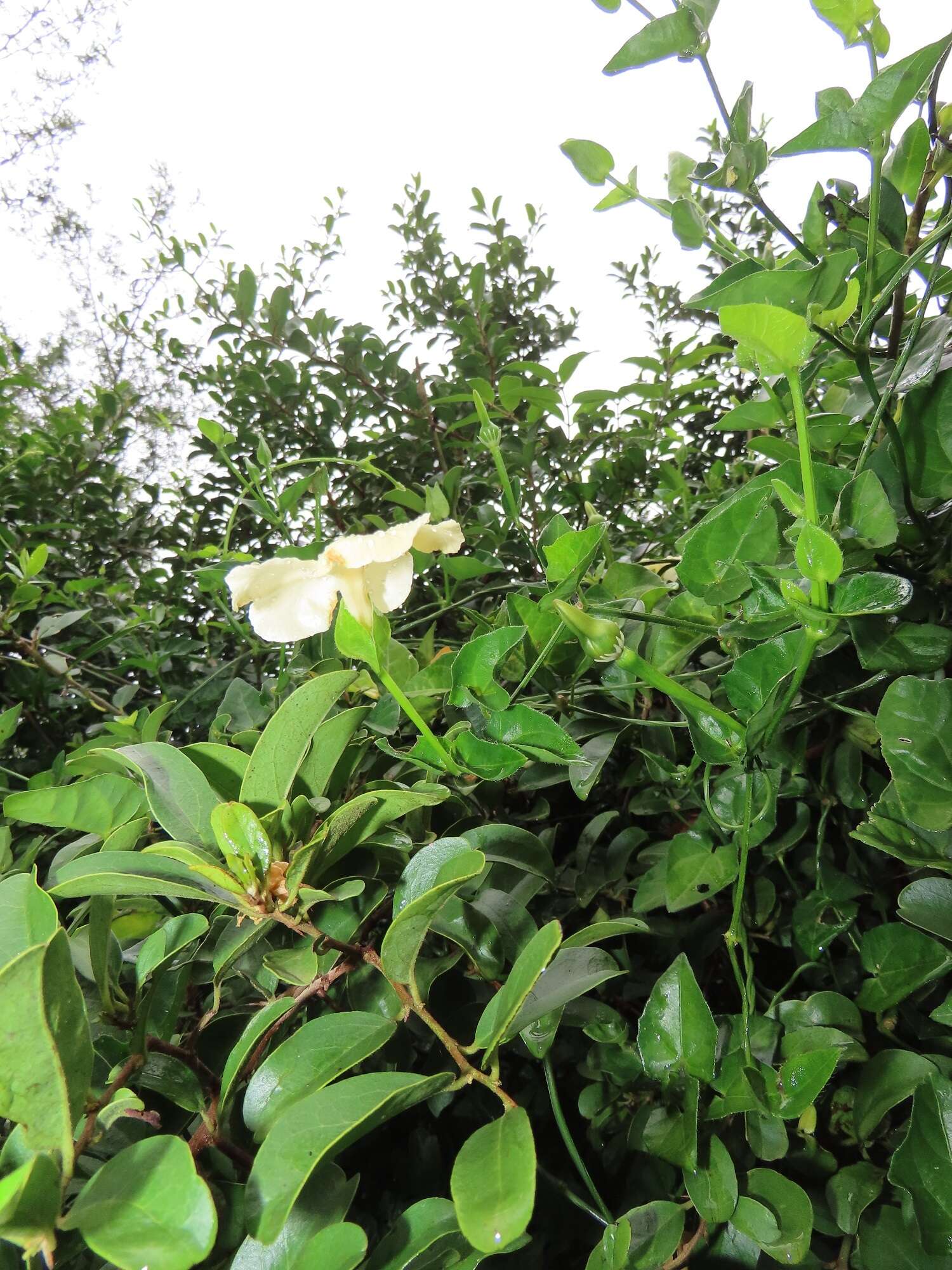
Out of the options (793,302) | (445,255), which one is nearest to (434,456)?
(445,255)

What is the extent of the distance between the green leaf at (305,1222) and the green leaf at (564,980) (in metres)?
0.08

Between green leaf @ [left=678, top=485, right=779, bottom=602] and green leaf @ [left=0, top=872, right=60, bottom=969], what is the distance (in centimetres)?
27

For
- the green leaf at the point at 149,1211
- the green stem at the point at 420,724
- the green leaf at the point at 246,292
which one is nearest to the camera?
the green leaf at the point at 149,1211

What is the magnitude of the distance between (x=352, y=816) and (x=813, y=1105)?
0.81ft

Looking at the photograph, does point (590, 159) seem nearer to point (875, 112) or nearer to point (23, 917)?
point (875, 112)

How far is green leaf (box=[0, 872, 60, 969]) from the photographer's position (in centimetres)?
23

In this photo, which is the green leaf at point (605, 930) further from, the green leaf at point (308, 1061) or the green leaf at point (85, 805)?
the green leaf at point (85, 805)

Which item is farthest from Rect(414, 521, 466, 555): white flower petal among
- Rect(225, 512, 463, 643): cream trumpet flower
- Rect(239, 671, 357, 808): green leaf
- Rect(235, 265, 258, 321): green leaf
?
Rect(235, 265, 258, 321): green leaf

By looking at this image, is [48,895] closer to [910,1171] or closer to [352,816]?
[352,816]

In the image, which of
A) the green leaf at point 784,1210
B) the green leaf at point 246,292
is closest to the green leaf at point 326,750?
the green leaf at point 784,1210

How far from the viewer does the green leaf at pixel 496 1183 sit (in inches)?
7.1

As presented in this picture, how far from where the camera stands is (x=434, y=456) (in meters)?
0.88

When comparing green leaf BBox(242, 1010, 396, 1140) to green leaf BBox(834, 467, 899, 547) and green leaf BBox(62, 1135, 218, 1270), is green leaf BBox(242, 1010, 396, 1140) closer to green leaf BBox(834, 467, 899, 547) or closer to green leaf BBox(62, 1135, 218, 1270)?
green leaf BBox(62, 1135, 218, 1270)

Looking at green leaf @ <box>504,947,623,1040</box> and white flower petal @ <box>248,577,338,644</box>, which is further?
white flower petal @ <box>248,577,338,644</box>
